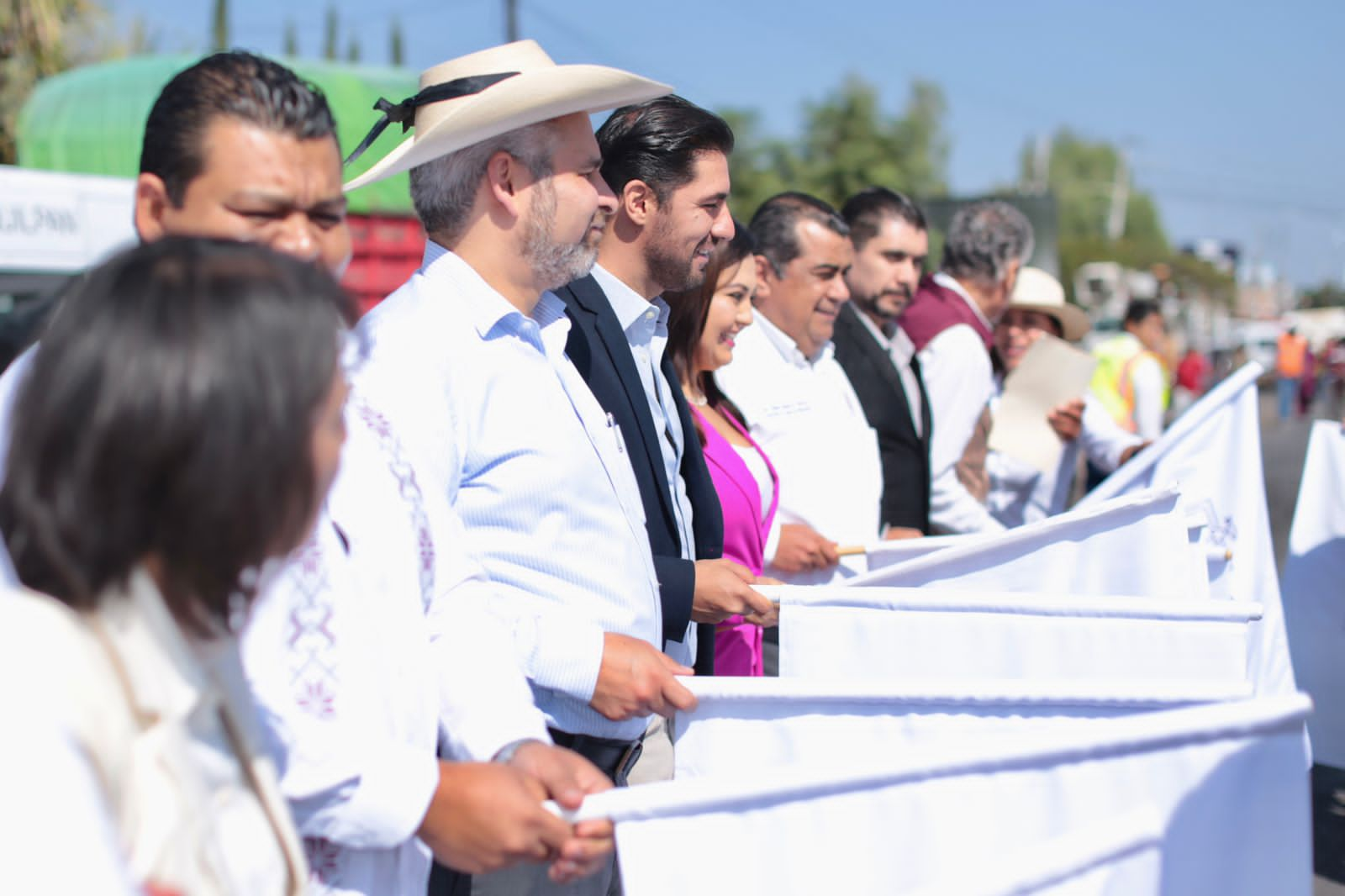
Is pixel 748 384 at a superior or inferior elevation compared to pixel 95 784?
inferior

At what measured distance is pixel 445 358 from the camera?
6.55 feet

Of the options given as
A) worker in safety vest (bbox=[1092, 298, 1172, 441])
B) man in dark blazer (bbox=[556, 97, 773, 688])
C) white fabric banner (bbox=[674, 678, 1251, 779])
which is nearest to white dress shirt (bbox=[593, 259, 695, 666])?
man in dark blazer (bbox=[556, 97, 773, 688])

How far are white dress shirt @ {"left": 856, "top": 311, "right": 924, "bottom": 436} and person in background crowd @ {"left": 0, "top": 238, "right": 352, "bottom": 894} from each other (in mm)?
3607

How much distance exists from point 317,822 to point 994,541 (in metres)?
1.90

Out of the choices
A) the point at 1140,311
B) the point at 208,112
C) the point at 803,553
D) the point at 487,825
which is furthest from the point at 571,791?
the point at 1140,311

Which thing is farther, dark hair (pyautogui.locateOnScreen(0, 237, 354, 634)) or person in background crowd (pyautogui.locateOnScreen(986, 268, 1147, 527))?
person in background crowd (pyautogui.locateOnScreen(986, 268, 1147, 527))

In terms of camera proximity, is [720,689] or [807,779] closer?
[807,779]

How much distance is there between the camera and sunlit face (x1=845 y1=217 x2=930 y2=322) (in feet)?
15.8

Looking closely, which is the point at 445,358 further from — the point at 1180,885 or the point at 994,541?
the point at 994,541

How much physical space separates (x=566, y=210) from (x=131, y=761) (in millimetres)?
1476

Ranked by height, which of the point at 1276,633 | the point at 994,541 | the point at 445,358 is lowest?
the point at 1276,633

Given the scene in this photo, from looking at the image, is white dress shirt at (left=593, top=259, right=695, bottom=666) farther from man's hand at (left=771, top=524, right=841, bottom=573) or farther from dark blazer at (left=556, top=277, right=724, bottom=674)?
man's hand at (left=771, top=524, right=841, bottom=573)

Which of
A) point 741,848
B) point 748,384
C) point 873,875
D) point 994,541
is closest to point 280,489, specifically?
point 741,848

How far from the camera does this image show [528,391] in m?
2.10
